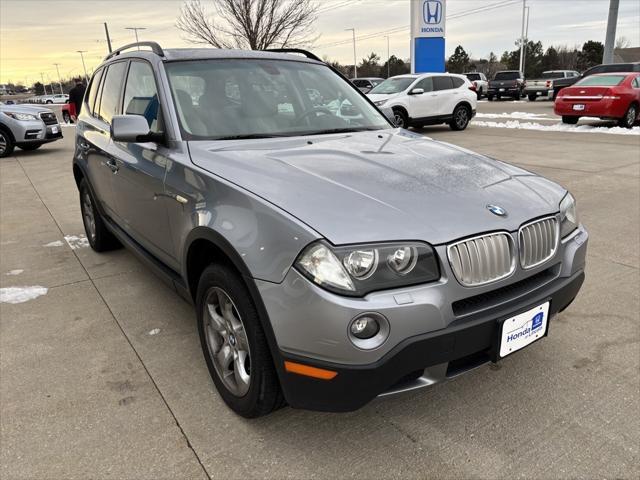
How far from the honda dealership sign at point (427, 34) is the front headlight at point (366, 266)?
20486 mm

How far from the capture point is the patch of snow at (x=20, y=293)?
394cm

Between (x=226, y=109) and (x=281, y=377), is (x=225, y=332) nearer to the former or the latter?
(x=281, y=377)

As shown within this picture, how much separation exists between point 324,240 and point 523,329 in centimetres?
98

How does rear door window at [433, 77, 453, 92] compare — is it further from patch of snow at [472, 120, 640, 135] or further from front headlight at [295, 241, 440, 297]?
front headlight at [295, 241, 440, 297]

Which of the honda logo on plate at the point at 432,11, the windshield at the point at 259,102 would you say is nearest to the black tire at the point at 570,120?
the honda logo on plate at the point at 432,11

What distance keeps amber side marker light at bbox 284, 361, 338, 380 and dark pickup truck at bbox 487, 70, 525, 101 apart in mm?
31562

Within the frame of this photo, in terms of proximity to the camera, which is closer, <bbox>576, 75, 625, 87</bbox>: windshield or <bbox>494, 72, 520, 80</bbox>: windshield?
<bbox>576, 75, 625, 87</bbox>: windshield

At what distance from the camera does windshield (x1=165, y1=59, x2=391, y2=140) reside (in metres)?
2.95

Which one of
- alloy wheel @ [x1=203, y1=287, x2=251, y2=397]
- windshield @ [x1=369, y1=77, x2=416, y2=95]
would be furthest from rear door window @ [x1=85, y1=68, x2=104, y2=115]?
windshield @ [x1=369, y1=77, x2=416, y2=95]

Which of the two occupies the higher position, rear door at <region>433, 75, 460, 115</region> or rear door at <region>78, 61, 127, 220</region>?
rear door at <region>78, 61, 127, 220</region>

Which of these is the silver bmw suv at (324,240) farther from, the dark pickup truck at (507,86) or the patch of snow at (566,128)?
the dark pickup truck at (507,86)

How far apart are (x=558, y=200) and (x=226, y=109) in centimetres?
188

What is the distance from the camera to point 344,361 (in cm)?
183

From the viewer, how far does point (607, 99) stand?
13.4 metres
